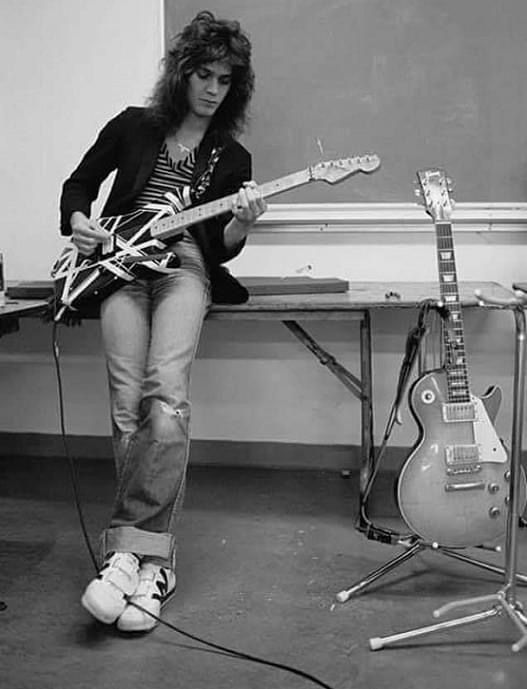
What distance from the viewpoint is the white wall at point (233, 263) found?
110 inches

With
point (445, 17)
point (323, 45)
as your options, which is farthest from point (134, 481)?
point (445, 17)

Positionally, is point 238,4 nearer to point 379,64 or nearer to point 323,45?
point 323,45

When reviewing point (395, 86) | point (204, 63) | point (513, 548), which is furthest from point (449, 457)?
point (395, 86)

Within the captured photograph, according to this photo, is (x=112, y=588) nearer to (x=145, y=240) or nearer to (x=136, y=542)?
(x=136, y=542)

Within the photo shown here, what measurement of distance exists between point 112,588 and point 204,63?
131 centimetres

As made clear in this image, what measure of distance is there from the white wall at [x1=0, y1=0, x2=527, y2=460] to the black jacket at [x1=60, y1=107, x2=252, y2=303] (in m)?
0.48

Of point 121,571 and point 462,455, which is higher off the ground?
point 462,455

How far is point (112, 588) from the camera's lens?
181 centimetres

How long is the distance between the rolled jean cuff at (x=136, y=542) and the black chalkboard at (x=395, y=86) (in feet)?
4.21

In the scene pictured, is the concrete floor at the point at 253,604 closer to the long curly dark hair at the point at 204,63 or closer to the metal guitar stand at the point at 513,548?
the metal guitar stand at the point at 513,548

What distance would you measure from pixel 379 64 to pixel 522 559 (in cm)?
148

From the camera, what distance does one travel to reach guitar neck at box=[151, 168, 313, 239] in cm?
212

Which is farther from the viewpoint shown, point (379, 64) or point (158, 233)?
point (379, 64)

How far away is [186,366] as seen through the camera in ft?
6.81
